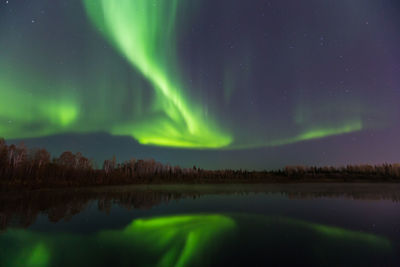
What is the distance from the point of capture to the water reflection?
12.1m

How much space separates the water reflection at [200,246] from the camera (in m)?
12.1

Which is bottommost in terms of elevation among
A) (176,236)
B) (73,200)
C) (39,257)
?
(176,236)

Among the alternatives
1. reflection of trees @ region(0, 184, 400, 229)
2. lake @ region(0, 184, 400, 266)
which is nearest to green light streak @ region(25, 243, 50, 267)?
lake @ region(0, 184, 400, 266)

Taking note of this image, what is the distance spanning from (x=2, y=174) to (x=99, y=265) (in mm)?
115266

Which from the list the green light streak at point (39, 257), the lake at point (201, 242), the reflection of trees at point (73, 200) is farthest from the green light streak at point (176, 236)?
the reflection of trees at point (73, 200)

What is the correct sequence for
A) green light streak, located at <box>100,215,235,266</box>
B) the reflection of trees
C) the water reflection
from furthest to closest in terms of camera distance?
the reflection of trees < green light streak, located at <box>100,215,235,266</box> < the water reflection

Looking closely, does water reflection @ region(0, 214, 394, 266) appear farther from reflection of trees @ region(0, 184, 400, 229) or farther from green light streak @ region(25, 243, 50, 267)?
reflection of trees @ region(0, 184, 400, 229)

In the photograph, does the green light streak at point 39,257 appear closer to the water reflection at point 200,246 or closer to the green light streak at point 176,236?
the water reflection at point 200,246

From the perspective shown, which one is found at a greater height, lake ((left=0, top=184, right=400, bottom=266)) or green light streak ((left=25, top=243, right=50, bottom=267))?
green light streak ((left=25, top=243, right=50, bottom=267))

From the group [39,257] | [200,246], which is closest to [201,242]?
[200,246]

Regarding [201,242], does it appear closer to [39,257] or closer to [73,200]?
[39,257]

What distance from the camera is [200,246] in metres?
14.8

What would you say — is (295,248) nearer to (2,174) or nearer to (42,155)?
(2,174)

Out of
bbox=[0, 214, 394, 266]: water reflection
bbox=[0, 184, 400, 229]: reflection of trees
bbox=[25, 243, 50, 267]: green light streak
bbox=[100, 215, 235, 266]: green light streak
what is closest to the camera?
bbox=[25, 243, 50, 267]: green light streak
